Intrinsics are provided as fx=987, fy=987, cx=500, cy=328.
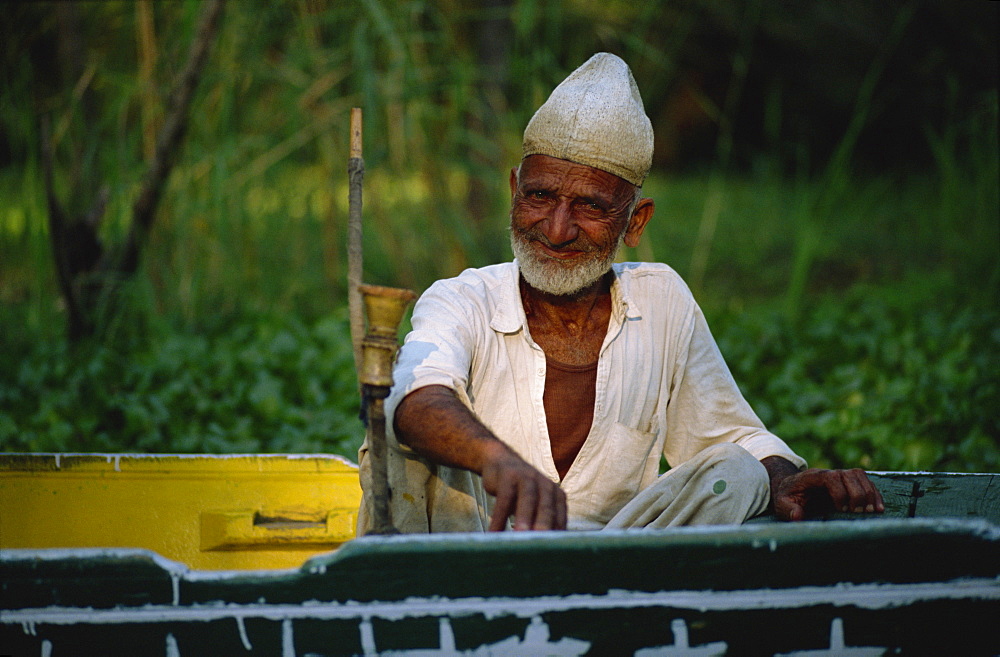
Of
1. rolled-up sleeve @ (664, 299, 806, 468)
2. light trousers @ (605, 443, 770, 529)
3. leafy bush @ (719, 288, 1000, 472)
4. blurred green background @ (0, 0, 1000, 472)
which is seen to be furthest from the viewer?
blurred green background @ (0, 0, 1000, 472)

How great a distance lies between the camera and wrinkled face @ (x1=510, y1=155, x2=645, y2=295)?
2.37 meters

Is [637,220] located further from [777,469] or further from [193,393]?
[193,393]

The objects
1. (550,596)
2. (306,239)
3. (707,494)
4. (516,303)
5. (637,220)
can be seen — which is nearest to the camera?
(550,596)

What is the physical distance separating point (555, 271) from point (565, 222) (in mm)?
121

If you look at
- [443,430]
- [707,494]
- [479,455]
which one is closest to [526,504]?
[479,455]

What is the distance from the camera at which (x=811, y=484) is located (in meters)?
2.28

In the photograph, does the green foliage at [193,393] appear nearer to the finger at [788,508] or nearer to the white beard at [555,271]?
the white beard at [555,271]

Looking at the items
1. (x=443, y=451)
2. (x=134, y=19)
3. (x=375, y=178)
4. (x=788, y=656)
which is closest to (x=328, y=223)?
(x=375, y=178)

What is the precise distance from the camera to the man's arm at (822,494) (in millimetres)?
2244

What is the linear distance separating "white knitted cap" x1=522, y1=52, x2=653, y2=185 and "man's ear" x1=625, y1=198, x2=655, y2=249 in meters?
0.09

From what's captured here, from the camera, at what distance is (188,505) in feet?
9.36

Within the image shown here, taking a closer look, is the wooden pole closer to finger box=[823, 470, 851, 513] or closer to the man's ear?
the man's ear

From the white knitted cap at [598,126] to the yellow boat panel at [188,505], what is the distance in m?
1.14

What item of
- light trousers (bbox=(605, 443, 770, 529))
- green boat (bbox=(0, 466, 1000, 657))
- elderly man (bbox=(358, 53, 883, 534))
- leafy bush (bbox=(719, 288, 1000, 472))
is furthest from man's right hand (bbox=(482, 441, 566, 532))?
leafy bush (bbox=(719, 288, 1000, 472))
